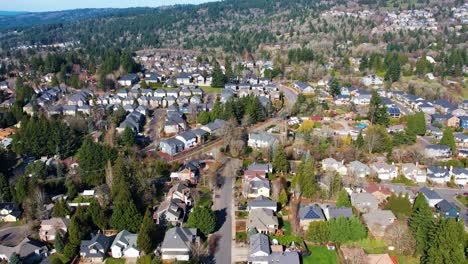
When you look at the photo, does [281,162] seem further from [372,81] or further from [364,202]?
[372,81]

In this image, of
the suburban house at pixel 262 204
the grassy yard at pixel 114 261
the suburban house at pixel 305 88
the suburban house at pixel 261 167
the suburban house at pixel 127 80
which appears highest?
the suburban house at pixel 127 80

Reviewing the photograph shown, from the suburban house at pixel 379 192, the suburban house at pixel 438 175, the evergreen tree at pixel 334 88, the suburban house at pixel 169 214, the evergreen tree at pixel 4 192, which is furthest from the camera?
the evergreen tree at pixel 334 88

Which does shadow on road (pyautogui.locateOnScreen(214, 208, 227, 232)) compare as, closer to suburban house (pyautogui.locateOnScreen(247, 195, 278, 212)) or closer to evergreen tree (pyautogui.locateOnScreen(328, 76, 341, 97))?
suburban house (pyautogui.locateOnScreen(247, 195, 278, 212))

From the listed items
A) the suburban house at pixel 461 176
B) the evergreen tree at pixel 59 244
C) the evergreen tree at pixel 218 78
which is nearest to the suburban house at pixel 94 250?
the evergreen tree at pixel 59 244

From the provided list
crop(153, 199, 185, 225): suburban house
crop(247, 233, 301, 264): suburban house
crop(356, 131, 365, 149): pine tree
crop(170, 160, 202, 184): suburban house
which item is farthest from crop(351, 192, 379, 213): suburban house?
crop(170, 160, 202, 184): suburban house

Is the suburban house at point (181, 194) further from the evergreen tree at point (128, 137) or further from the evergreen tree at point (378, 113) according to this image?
the evergreen tree at point (378, 113)

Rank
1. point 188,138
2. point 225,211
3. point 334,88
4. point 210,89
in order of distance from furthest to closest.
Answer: point 210,89 < point 334,88 < point 188,138 < point 225,211

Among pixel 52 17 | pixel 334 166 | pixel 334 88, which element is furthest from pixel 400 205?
pixel 52 17
